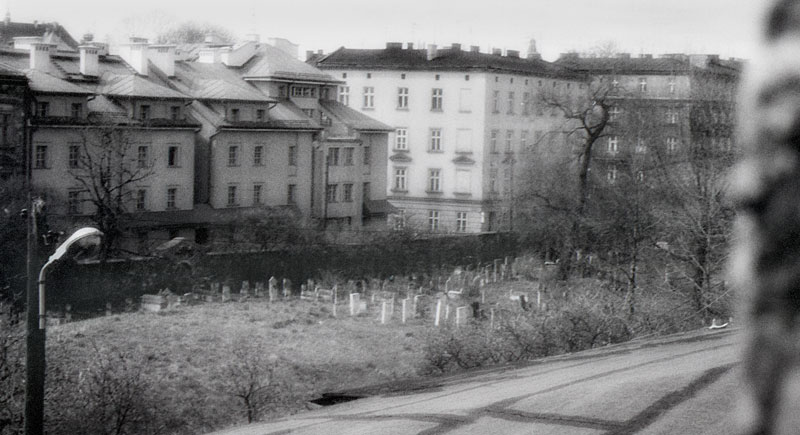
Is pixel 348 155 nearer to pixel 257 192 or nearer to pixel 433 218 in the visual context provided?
pixel 257 192

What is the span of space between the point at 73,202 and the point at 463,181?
25.5 meters

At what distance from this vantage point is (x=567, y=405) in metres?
8.18

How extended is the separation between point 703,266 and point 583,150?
54.8 ft

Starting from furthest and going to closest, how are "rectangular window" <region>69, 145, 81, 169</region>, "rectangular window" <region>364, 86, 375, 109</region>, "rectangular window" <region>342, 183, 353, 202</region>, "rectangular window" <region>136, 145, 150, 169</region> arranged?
"rectangular window" <region>364, 86, 375, 109</region>, "rectangular window" <region>342, 183, 353, 202</region>, "rectangular window" <region>136, 145, 150, 169</region>, "rectangular window" <region>69, 145, 81, 169</region>

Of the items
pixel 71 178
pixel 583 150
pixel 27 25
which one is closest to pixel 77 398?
pixel 71 178

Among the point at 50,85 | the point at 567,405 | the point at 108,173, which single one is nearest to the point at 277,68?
the point at 50,85

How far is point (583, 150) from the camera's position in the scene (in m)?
41.4

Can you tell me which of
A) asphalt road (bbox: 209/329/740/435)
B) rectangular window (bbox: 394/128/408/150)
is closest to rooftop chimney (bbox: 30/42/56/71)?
rectangular window (bbox: 394/128/408/150)

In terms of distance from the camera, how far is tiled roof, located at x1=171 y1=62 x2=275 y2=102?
1654 inches

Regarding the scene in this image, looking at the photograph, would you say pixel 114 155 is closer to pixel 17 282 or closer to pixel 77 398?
pixel 17 282

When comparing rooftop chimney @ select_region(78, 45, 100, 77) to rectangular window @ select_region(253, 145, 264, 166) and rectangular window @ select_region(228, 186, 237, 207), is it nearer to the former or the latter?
rectangular window @ select_region(228, 186, 237, 207)

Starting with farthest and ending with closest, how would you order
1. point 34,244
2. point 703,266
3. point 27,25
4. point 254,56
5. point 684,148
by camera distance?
point 27,25, point 254,56, point 684,148, point 703,266, point 34,244

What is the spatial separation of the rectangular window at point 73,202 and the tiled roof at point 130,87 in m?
4.08

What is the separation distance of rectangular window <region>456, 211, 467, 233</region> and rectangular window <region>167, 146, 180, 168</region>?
62.5 feet
